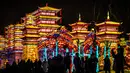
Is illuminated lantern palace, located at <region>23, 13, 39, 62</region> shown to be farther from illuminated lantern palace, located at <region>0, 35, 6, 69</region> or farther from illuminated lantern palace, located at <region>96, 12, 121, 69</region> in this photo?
illuminated lantern palace, located at <region>0, 35, 6, 69</region>

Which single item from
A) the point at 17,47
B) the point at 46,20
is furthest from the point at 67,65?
the point at 46,20

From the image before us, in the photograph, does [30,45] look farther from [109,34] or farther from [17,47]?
[17,47]

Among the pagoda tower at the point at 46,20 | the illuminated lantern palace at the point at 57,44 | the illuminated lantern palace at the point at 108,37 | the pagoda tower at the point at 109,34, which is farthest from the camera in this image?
the pagoda tower at the point at 46,20

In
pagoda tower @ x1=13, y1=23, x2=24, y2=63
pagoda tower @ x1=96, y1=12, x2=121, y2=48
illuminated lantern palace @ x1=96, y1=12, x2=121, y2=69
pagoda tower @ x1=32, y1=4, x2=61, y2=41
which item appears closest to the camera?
illuminated lantern palace @ x1=96, y1=12, x2=121, y2=69

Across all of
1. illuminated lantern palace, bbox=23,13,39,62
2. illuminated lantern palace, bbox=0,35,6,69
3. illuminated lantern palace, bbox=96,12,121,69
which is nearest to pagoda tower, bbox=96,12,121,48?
illuminated lantern palace, bbox=96,12,121,69

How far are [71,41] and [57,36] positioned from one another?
8.44 feet

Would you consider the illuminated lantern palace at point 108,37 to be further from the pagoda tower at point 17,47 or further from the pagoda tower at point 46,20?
the pagoda tower at point 17,47

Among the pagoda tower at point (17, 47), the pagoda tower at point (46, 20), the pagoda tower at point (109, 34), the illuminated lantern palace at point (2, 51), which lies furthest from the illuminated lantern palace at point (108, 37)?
the illuminated lantern palace at point (2, 51)

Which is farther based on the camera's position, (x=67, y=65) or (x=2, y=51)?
(x=2, y=51)

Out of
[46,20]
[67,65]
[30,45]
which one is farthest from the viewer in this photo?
[46,20]

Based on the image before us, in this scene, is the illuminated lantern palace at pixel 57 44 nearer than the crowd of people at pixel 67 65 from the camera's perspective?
No

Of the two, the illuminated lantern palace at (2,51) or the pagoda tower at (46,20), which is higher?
the pagoda tower at (46,20)

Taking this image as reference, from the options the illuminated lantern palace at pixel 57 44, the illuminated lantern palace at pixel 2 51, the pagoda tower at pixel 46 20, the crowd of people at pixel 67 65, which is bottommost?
the illuminated lantern palace at pixel 2 51

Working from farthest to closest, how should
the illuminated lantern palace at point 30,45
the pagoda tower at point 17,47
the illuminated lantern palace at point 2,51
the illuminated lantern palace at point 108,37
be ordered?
the illuminated lantern palace at point 2,51 → the pagoda tower at point 17,47 → the illuminated lantern palace at point 108,37 → the illuminated lantern palace at point 30,45
